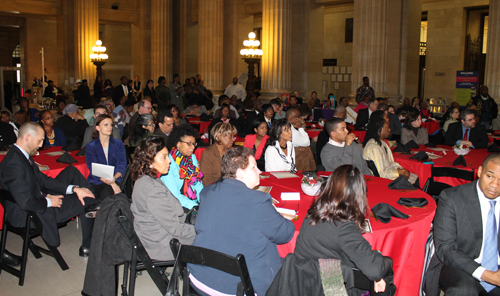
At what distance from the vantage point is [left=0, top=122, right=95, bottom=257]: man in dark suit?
383 cm

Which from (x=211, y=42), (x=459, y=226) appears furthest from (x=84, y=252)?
(x=211, y=42)

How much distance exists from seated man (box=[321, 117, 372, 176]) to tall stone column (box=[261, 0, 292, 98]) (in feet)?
31.1

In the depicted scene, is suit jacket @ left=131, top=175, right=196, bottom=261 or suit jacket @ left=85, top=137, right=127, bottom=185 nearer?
suit jacket @ left=131, top=175, right=196, bottom=261

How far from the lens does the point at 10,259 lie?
4.32m

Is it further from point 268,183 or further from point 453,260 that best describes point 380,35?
point 453,260

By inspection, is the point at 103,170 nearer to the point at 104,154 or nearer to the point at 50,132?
the point at 104,154

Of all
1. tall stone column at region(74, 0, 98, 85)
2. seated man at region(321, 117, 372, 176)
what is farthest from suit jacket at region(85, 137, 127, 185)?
tall stone column at region(74, 0, 98, 85)

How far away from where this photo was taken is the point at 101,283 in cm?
314

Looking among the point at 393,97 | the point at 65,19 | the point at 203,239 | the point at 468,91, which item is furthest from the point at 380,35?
the point at 65,19

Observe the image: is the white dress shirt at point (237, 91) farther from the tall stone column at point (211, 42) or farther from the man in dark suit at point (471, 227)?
the man in dark suit at point (471, 227)

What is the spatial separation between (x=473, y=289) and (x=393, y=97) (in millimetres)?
11698

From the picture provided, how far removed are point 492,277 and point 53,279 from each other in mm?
3714

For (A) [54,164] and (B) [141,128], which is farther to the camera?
(B) [141,128]

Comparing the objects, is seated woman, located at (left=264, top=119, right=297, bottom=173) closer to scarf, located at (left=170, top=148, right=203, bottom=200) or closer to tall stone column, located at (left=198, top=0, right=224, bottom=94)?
scarf, located at (left=170, top=148, right=203, bottom=200)
